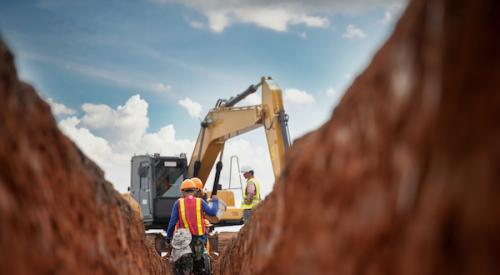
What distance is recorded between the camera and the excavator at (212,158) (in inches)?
462

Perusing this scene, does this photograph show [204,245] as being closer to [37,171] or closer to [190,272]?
[190,272]

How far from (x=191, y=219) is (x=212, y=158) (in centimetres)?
879

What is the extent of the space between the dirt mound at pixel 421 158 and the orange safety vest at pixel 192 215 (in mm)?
4659

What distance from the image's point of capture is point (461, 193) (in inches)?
45.8

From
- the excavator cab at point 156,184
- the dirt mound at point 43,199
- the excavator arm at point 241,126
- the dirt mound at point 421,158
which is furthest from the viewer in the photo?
the excavator cab at point 156,184

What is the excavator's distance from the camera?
1174 centimetres

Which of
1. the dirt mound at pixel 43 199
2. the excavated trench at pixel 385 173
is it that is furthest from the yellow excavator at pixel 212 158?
the excavated trench at pixel 385 173

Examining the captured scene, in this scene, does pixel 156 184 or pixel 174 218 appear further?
pixel 156 184

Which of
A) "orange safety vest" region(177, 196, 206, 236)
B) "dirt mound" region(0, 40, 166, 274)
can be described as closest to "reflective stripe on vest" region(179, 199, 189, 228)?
"orange safety vest" region(177, 196, 206, 236)

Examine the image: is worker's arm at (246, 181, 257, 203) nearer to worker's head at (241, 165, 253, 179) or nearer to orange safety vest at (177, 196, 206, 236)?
worker's head at (241, 165, 253, 179)

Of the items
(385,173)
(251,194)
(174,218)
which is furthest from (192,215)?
(385,173)

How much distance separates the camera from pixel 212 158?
49.8 ft

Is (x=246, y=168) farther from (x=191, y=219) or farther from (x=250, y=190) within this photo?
(x=191, y=219)

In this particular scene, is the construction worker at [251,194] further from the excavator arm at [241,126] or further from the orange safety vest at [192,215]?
the orange safety vest at [192,215]
